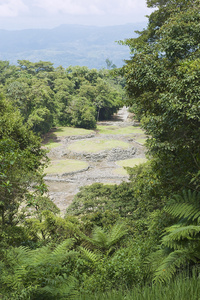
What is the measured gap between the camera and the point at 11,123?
10.6 metres

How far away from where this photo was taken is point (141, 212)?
36.6ft

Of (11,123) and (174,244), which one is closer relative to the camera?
(174,244)

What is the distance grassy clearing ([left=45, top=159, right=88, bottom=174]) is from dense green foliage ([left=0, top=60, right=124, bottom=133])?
7771 millimetres

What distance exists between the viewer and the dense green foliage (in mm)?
43816

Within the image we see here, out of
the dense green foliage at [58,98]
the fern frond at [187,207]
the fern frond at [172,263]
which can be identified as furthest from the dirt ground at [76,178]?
the fern frond at [172,263]

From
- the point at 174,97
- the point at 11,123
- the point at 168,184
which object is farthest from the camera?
the point at 11,123

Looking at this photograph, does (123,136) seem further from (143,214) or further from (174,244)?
(174,244)

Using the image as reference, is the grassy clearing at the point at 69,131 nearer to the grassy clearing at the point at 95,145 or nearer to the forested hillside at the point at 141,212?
the grassy clearing at the point at 95,145

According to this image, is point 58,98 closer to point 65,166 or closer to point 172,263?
point 65,166

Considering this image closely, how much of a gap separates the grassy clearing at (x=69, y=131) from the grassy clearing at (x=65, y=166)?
14.3 metres

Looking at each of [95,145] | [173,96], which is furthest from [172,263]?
[95,145]

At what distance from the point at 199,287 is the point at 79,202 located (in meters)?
12.2

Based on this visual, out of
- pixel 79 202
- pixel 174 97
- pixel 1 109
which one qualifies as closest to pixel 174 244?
pixel 174 97

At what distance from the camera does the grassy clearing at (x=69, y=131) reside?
161 ft
